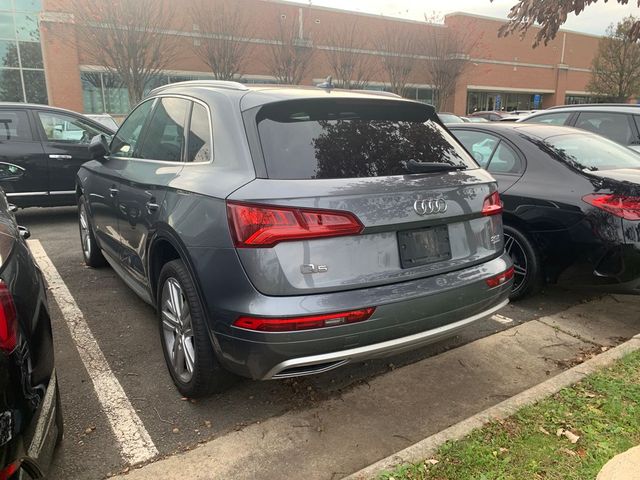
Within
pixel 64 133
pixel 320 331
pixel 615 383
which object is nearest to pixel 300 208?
pixel 320 331

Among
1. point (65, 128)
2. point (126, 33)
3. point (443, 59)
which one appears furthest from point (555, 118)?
point (443, 59)

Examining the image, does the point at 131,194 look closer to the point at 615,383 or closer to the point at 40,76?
the point at 615,383

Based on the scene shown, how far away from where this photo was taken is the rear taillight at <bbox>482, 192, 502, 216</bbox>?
300cm

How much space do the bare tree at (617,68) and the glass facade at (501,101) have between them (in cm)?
803

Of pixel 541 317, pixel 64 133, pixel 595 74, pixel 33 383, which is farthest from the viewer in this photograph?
pixel 595 74

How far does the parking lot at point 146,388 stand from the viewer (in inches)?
105

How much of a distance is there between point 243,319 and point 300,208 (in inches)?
22.8

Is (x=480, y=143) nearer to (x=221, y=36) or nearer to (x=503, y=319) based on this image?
(x=503, y=319)

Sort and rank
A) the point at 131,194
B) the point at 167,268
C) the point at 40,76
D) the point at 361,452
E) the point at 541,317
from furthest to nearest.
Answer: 1. the point at 40,76
2. the point at 541,317
3. the point at 131,194
4. the point at 167,268
5. the point at 361,452

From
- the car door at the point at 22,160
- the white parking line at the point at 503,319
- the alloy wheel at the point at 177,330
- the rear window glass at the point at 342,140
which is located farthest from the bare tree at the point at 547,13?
the car door at the point at 22,160

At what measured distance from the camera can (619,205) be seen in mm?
3824

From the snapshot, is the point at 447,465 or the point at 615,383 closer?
the point at 447,465

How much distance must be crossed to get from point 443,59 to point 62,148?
27.2m

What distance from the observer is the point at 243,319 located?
2.40m
